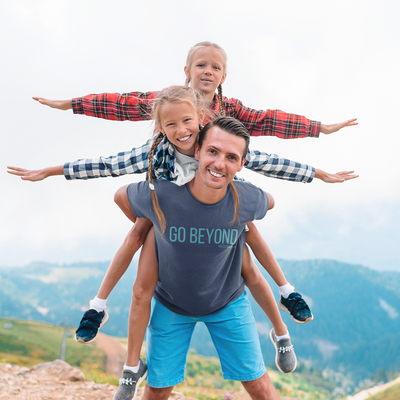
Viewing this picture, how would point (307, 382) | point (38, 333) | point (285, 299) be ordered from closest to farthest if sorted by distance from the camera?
point (285, 299) → point (307, 382) → point (38, 333)

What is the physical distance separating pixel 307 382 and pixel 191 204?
443 centimetres

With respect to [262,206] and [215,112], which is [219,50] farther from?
[262,206]

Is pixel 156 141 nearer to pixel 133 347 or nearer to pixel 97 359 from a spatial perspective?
pixel 133 347

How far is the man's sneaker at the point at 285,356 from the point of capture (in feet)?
9.80

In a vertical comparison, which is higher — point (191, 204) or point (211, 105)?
point (211, 105)

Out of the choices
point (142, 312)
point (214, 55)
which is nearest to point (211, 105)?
point (214, 55)

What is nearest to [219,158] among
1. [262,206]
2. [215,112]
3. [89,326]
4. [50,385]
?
[262,206]

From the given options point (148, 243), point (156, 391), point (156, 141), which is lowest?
point (156, 391)

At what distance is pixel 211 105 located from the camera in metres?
2.84

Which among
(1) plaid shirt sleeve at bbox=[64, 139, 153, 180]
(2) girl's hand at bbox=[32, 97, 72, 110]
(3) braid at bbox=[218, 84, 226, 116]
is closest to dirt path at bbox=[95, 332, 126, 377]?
(1) plaid shirt sleeve at bbox=[64, 139, 153, 180]

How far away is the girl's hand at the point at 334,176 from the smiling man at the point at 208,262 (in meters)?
0.68

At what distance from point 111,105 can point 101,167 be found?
2.04 ft

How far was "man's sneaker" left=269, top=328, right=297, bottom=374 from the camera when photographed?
9.80 ft

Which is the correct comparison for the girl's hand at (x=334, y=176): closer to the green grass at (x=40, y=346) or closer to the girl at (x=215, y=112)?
the girl at (x=215, y=112)
